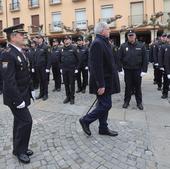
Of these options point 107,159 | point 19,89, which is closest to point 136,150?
point 107,159

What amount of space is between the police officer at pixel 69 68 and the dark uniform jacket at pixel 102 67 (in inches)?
131

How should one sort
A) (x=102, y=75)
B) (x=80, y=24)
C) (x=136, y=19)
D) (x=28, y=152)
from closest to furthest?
1. (x=28, y=152)
2. (x=102, y=75)
3. (x=136, y=19)
4. (x=80, y=24)

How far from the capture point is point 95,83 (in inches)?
230

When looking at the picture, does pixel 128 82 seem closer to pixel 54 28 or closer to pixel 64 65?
pixel 64 65

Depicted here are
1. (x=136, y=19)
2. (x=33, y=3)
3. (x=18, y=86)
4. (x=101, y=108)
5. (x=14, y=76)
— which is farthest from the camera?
(x=33, y=3)

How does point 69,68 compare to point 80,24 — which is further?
point 80,24

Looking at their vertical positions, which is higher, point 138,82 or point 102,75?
point 102,75

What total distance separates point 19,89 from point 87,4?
3215 centimetres

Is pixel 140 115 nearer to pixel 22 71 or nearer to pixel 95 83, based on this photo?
pixel 95 83

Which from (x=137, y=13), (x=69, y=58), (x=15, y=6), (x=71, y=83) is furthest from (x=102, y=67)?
(x=15, y=6)

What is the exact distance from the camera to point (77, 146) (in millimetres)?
5535

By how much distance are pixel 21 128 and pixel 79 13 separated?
32.7 m

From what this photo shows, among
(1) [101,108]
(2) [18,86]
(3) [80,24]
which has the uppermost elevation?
(3) [80,24]

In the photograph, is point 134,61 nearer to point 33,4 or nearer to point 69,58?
point 69,58
